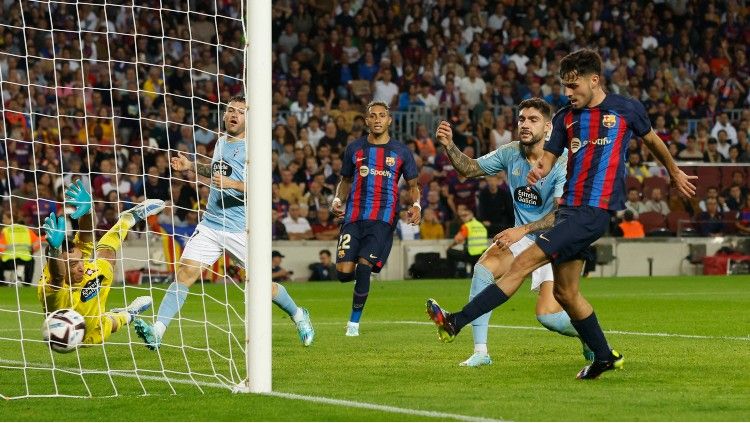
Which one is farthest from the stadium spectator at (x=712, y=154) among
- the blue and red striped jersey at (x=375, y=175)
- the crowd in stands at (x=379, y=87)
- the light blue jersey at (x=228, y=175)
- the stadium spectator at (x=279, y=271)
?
the light blue jersey at (x=228, y=175)

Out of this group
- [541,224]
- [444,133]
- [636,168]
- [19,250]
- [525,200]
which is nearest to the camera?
[444,133]

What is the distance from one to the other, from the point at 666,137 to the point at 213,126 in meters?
9.49

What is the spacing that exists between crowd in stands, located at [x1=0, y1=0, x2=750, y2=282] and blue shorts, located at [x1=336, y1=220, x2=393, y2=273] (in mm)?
7606

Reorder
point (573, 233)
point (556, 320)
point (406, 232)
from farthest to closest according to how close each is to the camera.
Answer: point (406, 232) → point (556, 320) → point (573, 233)

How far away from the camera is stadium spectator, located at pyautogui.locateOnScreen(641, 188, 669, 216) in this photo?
84.5 feet

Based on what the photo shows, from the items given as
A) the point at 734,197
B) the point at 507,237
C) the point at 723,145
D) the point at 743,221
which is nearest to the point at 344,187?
the point at 507,237

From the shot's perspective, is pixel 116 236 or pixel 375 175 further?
pixel 375 175

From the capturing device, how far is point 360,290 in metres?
12.5

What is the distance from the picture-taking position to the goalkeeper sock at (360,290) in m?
12.3

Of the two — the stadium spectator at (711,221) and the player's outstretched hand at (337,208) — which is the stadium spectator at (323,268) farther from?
the player's outstretched hand at (337,208)

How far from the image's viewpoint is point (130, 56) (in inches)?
974

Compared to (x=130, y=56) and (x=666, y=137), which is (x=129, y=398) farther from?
(x=666, y=137)

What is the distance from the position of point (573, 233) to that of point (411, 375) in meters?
1.45

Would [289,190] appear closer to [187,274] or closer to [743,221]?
[743,221]
